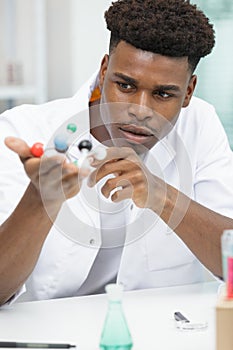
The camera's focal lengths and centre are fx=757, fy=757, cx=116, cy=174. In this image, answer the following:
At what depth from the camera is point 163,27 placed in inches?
56.9

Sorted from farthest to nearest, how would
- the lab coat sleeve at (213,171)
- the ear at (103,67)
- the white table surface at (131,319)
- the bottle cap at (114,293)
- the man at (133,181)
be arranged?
the lab coat sleeve at (213,171) → the ear at (103,67) → the man at (133,181) → the white table surface at (131,319) → the bottle cap at (114,293)

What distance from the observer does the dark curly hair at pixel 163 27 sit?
1.44 metres

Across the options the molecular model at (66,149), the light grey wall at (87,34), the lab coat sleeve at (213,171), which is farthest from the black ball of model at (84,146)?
the light grey wall at (87,34)

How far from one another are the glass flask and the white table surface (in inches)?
6.4

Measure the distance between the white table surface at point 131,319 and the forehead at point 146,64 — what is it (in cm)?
42

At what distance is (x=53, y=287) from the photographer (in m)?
1.54

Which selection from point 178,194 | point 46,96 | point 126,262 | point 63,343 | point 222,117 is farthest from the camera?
point 46,96

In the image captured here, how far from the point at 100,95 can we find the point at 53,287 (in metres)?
0.43

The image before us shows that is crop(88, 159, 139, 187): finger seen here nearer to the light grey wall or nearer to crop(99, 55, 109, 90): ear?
crop(99, 55, 109, 90): ear

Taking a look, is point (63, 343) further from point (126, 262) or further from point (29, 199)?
point (126, 262)

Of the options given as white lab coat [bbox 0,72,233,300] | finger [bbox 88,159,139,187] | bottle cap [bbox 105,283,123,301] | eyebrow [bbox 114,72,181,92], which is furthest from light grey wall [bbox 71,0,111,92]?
bottle cap [bbox 105,283,123,301]

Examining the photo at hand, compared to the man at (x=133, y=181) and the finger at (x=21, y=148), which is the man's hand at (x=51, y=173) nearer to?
the finger at (x=21, y=148)

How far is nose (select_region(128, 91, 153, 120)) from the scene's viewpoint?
1449 mm

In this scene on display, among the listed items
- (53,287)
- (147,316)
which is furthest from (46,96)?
(147,316)
